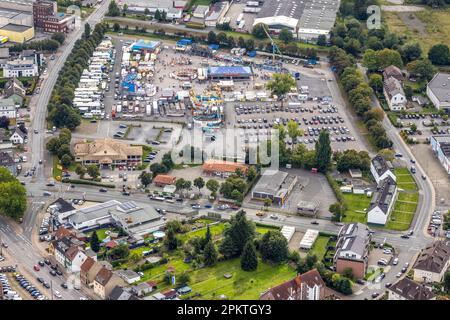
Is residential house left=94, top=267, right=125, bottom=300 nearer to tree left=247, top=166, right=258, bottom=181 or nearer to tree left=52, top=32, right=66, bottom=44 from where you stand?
tree left=247, top=166, right=258, bottom=181

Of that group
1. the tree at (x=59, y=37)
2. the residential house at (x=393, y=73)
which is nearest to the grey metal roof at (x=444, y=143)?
the residential house at (x=393, y=73)

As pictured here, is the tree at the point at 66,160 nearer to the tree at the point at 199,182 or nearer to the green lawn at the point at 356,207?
the tree at the point at 199,182

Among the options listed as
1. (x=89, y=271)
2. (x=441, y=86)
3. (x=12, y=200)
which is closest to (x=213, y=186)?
(x=12, y=200)

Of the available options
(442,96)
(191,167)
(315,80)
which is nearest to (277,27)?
(315,80)
